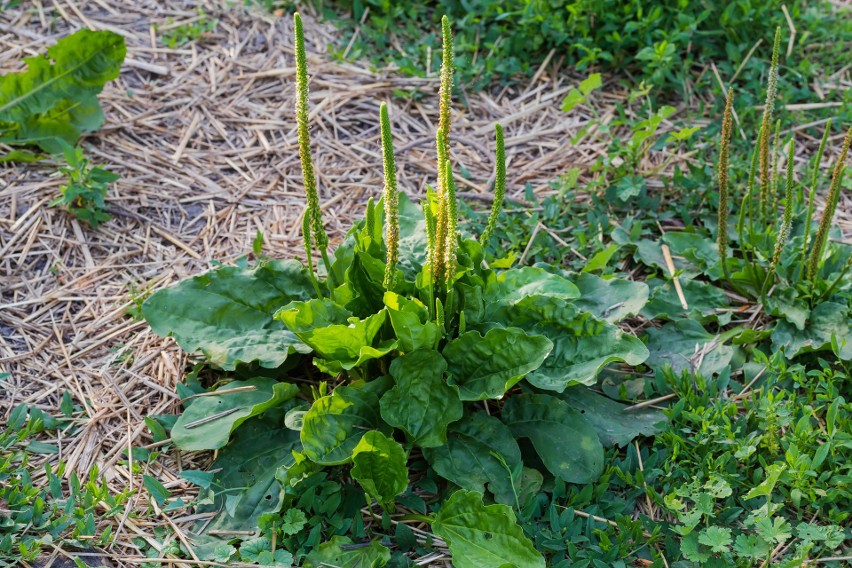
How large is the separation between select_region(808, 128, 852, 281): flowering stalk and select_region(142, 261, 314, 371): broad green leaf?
71.0 inches

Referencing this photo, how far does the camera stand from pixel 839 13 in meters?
4.54

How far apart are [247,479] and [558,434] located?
0.97 meters

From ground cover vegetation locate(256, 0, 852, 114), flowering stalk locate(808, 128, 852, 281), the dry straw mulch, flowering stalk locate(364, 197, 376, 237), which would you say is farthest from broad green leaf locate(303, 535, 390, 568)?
ground cover vegetation locate(256, 0, 852, 114)

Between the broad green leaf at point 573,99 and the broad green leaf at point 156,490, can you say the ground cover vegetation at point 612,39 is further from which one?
the broad green leaf at point 156,490

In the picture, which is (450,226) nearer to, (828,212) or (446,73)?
(446,73)

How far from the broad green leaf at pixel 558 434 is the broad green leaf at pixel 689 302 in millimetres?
666

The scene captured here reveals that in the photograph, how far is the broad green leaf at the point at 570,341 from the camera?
8.57 ft

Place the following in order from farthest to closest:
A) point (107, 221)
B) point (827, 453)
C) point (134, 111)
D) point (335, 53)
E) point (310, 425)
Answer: point (335, 53)
point (134, 111)
point (107, 221)
point (827, 453)
point (310, 425)

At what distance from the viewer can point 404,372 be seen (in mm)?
2516

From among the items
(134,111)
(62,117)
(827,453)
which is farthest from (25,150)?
(827,453)

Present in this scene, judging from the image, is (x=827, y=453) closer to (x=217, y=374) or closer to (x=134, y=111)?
(x=217, y=374)

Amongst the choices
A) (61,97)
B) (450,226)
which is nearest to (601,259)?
(450,226)

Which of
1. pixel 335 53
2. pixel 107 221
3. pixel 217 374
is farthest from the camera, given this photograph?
pixel 335 53

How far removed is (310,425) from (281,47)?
2558 mm
